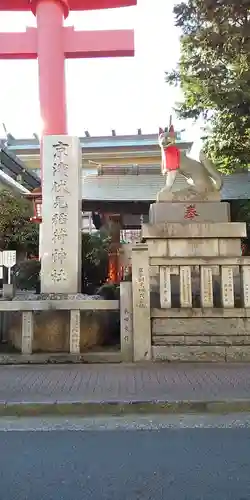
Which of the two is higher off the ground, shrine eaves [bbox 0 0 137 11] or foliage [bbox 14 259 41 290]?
shrine eaves [bbox 0 0 137 11]

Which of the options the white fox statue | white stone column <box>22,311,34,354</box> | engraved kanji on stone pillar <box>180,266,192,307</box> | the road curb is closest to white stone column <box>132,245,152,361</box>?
engraved kanji on stone pillar <box>180,266,192,307</box>

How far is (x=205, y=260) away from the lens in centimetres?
831

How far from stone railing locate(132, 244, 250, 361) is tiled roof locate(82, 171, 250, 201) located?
23.1 feet

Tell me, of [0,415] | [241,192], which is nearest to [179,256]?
[0,415]

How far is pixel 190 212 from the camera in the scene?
9328 millimetres

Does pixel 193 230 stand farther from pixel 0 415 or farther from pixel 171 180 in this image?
pixel 0 415

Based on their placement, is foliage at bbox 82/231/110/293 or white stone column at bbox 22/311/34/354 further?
foliage at bbox 82/231/110/293

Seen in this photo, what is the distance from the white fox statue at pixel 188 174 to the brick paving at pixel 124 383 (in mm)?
3638

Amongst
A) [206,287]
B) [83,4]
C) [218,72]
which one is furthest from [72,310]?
[83,4]

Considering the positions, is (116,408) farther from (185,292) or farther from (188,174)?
(188,174)

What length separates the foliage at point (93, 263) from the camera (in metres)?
11.4

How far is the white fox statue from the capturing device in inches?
377

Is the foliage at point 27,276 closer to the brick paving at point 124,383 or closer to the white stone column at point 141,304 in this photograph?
the brick paving at point 124,383

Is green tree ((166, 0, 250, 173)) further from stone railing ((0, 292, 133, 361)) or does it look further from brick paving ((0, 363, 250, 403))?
brick paving ((0, 363, 250, 403))
